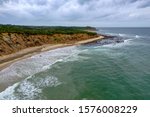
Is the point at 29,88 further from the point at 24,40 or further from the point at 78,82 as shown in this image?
the point at 24,40

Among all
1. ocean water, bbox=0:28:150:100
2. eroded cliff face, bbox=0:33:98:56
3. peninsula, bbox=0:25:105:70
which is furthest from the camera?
eroded cliff face, bbox=0:33:98:56

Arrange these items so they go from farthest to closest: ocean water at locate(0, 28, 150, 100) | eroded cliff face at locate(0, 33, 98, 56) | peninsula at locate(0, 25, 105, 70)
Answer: eroded cliff face at locate(0, 33, 98, 56)
peninsula at locate(0, 25, 105, 70)
ocean water at locate(0, 28, 150, 100)

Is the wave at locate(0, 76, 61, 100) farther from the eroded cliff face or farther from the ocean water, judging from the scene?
the eroded cliff face

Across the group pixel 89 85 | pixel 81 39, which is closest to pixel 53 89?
pixel 89 85

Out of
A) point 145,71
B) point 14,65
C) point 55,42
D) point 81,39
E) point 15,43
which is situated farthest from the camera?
point 81,39

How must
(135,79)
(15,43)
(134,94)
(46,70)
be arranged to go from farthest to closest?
(15,43) → (46,70) → (135,79) → (134,94)

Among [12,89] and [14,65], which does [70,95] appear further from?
[14,65]

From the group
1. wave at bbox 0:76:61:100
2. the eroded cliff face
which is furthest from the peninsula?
wave at bbox 0:76:61:100

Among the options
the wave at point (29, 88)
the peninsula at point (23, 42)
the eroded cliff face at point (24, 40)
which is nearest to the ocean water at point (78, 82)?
the wave at point (29, 88)
